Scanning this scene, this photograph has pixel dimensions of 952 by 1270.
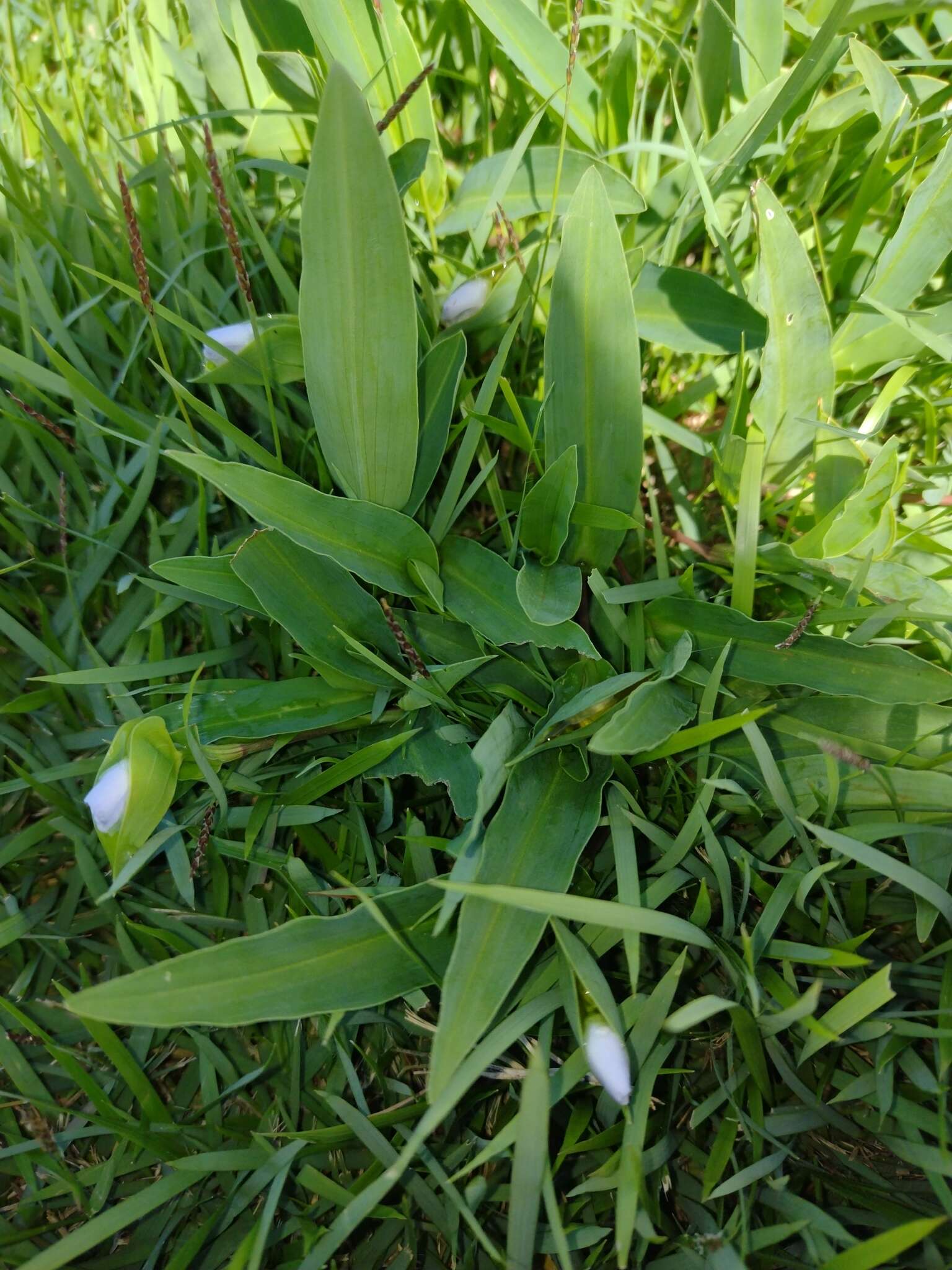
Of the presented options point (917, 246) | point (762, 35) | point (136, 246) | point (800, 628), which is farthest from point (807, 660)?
point (762, 35)

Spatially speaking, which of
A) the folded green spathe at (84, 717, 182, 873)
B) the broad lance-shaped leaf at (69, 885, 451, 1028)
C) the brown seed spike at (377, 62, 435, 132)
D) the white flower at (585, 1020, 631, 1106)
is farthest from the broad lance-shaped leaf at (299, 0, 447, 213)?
the white flower at (585, 1020, 631, 1106)

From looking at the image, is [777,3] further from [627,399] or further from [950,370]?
[627,399]

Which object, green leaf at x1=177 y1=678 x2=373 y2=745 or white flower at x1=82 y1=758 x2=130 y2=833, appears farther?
green leaf at x1=177 y1=678 x2=373 y2=745

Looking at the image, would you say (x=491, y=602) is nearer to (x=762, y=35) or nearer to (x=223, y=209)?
(x=223, y=209)

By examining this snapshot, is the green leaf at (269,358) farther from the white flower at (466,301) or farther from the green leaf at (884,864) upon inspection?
the green leaf at (884,864)

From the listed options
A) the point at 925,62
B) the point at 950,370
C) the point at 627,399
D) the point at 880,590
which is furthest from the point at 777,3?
the point at 880,590

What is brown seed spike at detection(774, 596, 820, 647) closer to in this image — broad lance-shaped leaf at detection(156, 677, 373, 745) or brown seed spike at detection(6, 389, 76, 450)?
broad lance-shaped leaf at detection(156, 677, 373, 745)
